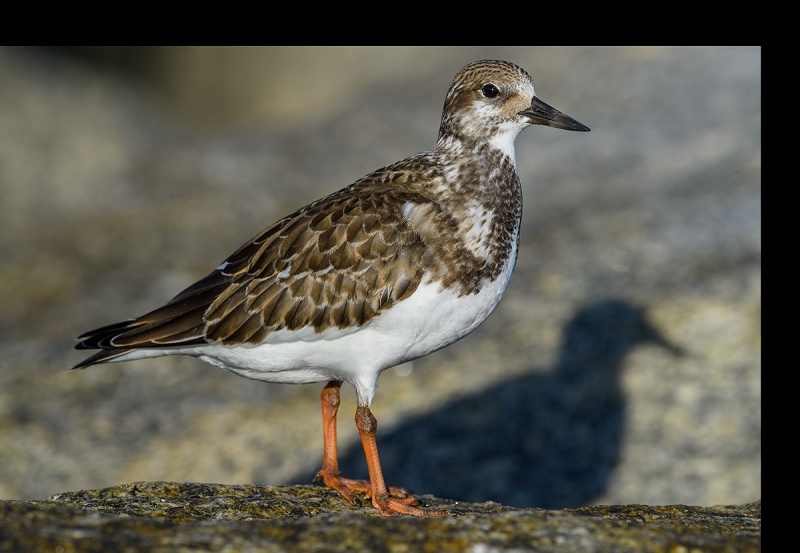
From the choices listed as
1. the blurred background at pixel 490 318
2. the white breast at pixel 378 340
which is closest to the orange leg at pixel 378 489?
the white breast at pixel 378 340

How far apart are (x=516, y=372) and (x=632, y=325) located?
1837 mm

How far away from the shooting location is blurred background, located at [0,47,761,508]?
11.0m

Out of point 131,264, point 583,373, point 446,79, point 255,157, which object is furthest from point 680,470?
point 446,79

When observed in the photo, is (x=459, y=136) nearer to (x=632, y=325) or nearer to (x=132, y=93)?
(x=632, y=325)

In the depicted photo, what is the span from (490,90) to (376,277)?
2.14 meters

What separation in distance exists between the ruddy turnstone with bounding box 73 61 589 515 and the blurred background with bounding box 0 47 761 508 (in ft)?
11.9

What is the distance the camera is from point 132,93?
2558 centimetres

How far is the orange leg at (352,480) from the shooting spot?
7410 mm

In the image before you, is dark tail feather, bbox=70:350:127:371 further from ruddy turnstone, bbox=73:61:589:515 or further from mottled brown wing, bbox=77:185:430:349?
mottled brown wing, bbox=77:185:430:349

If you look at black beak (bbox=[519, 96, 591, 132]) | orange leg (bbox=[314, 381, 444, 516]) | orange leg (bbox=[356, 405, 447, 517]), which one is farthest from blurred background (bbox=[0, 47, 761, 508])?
black beak (bbox=[519, 96, 591, 132])

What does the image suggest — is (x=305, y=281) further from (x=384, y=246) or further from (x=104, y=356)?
(x=104, y=356)

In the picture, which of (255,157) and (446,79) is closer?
(255,157)

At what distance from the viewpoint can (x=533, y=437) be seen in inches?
440

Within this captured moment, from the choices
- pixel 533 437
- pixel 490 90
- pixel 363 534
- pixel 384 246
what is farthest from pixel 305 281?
pixel 533 437
